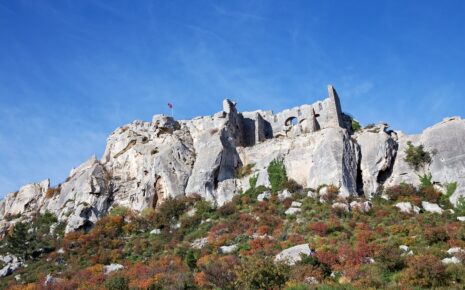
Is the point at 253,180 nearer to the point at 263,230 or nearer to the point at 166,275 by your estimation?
the point at 263,230

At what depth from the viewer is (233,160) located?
1864 inches

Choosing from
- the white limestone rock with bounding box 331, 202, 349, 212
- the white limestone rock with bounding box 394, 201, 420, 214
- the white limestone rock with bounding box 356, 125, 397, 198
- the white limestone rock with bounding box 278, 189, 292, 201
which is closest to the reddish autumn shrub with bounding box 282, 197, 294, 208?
the white limestone rock with bounding box 278, 189, 292, 201

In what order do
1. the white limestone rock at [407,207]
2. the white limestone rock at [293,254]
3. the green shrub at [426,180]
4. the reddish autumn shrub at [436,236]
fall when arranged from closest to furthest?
1. the white limestone rock at [293,254]
2. the reddish autumn shrub at [436,236]
3. the white limestone rock at [407,207]
4. the green shrub at [426,180]

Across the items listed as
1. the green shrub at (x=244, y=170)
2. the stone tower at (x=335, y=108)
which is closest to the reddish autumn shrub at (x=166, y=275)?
the green shrub at (x=244, y=170)

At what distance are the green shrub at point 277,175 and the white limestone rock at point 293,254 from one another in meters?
15.3

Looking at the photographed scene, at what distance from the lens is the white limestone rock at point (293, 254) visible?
82.6 ft

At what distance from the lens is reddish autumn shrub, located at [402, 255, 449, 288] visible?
2020cm

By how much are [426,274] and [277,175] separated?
24.3 metres

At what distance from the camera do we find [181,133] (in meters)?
51.2

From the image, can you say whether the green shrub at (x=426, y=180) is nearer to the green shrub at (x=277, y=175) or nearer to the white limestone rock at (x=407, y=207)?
the white limestone rock at (x=407, y=207)

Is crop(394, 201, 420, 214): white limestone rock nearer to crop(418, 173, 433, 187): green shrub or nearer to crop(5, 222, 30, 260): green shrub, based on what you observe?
crop(418, 173, 433, 187): green shrub

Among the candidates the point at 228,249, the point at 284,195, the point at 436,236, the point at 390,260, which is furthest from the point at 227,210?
the point at 390,260

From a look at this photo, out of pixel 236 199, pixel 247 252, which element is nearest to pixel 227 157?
pixel 236 199

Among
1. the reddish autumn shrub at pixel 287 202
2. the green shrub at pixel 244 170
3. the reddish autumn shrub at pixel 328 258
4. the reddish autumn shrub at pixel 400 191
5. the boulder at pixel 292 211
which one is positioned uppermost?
the green shrub at pixel 244 170
